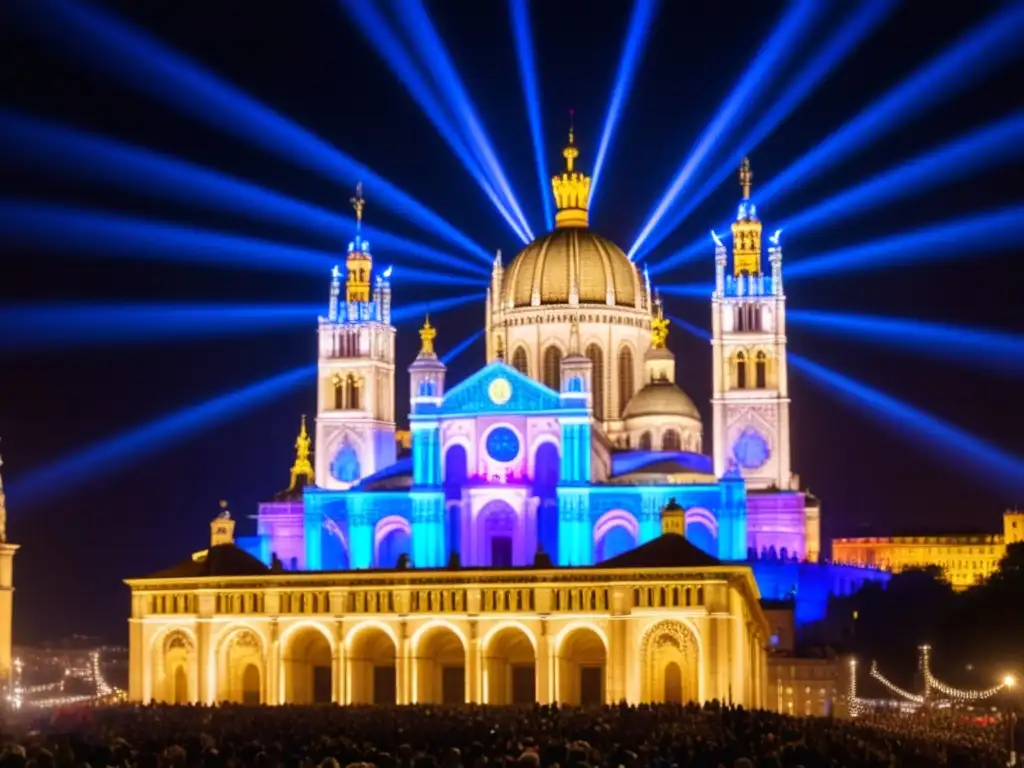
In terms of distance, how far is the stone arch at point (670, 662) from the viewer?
66438mm

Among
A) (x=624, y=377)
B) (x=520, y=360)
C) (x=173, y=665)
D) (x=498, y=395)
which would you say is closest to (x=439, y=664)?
(x=173, y=665)

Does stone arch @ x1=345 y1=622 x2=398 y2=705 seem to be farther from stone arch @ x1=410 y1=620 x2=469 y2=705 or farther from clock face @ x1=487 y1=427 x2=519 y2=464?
clock face @ x1=487 y1=427 x2=519 y2=464

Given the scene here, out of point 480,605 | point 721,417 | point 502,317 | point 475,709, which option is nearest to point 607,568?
point 480,605

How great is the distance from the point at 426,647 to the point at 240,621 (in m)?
6.66

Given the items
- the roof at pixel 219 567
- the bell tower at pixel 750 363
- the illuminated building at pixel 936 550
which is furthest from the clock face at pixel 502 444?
the illuminated building at pixel 936 550

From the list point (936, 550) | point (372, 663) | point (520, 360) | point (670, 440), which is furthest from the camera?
point (936, 550)

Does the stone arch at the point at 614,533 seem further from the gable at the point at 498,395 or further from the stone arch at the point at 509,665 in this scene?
the stone arch at the point at 509,665

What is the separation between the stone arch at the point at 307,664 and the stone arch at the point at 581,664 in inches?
327

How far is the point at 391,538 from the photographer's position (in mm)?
101312

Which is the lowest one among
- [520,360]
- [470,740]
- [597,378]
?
[470,740]

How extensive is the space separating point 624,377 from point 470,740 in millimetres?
73535

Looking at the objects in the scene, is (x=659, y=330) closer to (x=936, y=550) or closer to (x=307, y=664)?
(x=307, y=664)

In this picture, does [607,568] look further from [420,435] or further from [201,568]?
[420,435]

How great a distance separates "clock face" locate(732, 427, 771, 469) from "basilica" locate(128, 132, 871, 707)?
0.36ft
